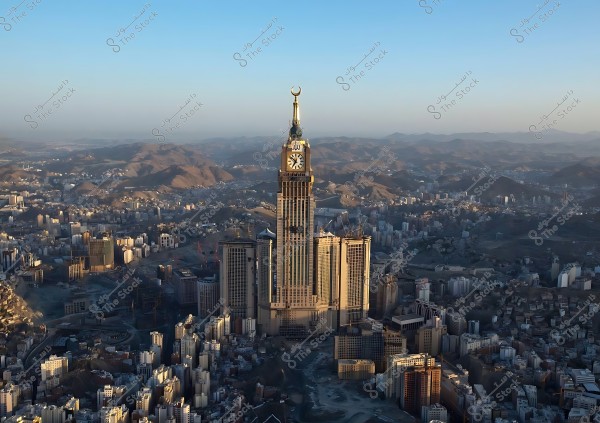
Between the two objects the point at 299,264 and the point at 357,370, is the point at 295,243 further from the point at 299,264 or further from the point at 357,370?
the point at 357,370

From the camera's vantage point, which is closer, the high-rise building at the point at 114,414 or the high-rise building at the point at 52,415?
the high-rise building at the point at 114,414

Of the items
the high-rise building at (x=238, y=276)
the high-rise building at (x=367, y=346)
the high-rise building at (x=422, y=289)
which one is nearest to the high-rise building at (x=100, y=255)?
the high-rise building at (x=238, y=276)

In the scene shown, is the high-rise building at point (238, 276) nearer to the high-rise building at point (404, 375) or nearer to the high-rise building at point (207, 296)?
the high-rise building at point (207, 296)

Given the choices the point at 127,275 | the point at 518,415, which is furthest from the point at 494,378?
the point at 127,275

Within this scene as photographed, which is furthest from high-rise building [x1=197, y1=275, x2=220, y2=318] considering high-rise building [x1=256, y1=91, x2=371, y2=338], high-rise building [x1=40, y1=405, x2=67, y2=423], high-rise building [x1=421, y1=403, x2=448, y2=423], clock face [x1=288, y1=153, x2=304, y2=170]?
high-rise building [x1=421, y1=403, x2=448, y2=423]

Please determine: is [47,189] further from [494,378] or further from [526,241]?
[494,378]

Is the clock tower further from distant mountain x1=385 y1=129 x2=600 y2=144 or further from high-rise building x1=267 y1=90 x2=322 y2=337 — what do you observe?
distant mountain x1=385 y1=129 x2=600 y2=144
